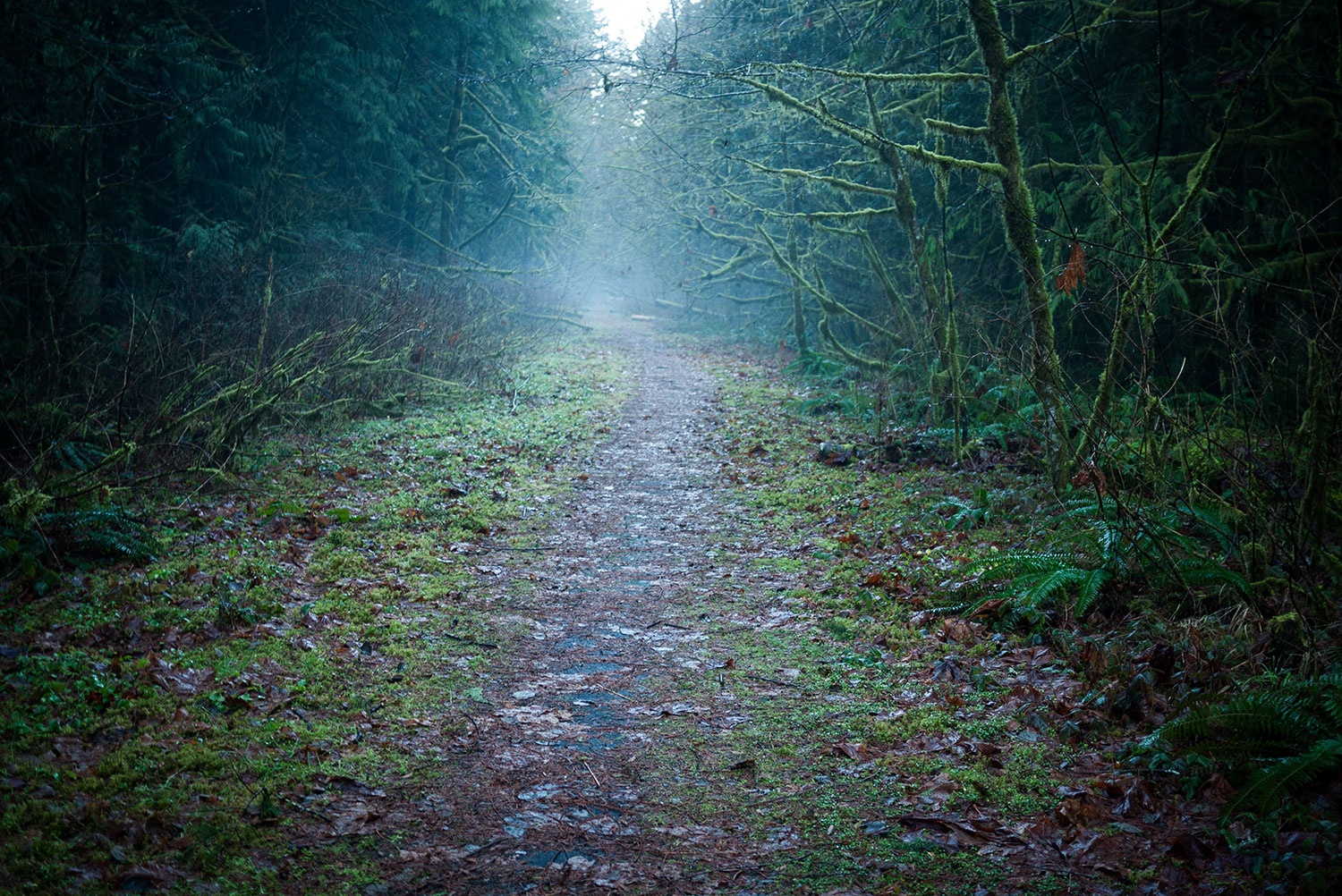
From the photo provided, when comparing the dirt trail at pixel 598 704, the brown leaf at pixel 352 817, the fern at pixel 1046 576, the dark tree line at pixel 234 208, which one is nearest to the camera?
the dirt trail at pixel 598 704

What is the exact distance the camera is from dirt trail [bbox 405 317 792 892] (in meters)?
3.28

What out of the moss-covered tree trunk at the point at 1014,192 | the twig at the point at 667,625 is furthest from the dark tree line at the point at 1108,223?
the twig at the point at 667,625

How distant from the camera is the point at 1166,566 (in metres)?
4.81

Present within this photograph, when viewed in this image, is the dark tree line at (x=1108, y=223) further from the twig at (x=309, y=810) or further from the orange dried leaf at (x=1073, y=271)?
the twig at (x=309, y=810)

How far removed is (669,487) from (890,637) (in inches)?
190

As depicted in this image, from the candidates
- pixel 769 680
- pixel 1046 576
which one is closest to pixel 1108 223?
pixel 1046 576

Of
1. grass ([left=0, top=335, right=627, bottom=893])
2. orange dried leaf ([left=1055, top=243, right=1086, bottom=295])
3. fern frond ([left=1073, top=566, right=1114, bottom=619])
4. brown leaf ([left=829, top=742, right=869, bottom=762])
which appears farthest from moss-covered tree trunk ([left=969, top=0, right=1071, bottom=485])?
grass ([left=0, top=335, right=627, bottom=893])

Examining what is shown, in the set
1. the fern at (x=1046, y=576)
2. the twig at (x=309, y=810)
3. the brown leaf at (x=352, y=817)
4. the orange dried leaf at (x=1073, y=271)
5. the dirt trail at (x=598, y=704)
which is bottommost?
the brown leaf at (x=352, y=817)

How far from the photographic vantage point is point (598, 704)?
466 centimetres

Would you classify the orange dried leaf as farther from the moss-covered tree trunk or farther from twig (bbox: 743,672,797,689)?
twig (bbox: 743,672,797,689)

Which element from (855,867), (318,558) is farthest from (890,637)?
(318,558)

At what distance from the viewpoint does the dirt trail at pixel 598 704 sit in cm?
328

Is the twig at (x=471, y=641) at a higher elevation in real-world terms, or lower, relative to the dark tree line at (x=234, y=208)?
lower

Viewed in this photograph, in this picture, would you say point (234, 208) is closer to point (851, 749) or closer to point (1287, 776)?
point (851, 749)
